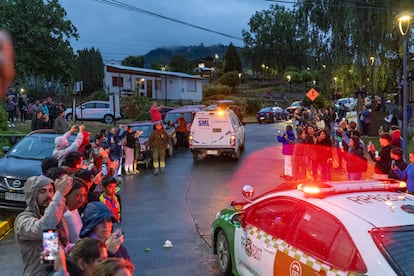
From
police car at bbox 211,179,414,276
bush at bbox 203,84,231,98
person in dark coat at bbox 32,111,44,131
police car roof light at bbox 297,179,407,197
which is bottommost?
police car at bbox 211,179,414,276

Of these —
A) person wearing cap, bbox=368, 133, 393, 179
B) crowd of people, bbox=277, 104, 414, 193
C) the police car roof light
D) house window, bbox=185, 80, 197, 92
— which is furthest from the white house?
the police car roof light

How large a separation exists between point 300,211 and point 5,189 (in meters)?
6.58

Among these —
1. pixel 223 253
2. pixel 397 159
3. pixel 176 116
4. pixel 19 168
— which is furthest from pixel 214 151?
pixel 223 253

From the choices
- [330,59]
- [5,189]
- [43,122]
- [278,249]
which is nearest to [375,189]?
[278,249]

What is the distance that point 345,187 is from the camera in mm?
4504

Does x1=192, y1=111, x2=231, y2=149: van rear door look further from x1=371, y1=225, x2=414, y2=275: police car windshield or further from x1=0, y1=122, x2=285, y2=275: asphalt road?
x1=371, y1=225, x2=414, y2=275: police car windshield

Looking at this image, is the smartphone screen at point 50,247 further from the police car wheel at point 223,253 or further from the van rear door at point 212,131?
the van rear door at point 212,131

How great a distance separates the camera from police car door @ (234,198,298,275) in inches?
183

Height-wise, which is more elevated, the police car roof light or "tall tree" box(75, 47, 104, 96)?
"tall tree" box(75, 47, 104, 96)

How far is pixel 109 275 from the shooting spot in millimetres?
2664

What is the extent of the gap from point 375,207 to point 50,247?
2.76 metres

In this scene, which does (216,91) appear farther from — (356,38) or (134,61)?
(356,38)

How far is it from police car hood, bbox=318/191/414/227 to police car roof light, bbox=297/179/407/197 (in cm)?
7

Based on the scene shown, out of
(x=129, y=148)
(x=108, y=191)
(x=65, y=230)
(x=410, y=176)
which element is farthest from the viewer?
(x=129, y=148)
